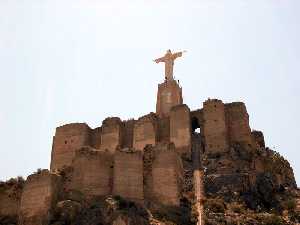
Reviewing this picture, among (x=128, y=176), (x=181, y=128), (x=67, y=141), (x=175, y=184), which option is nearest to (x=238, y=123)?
(x=181, y=128)

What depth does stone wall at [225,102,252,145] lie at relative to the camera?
168 ft

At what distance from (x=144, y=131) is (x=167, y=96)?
6268 millimetres

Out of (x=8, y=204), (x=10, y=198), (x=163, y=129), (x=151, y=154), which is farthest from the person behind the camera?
(x=163, y=129)

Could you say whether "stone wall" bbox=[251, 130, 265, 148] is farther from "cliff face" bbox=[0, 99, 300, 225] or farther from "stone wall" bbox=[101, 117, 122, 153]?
"stone wall" bbox=[101, 117, 122, 153]

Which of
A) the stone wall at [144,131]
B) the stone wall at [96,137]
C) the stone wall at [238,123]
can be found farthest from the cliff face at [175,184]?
the stone wall at [96,137]

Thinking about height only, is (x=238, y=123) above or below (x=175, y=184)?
above

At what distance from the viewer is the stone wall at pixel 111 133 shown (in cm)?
5441

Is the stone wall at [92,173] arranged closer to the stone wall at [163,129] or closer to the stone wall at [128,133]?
Result: the stone wall at [163,129]

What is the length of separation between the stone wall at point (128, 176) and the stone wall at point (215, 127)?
11.9 meters

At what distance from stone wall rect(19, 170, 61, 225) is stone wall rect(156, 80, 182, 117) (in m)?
19.8

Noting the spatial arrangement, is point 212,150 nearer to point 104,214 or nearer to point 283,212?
point 283,212

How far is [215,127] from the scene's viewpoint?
51594 mm

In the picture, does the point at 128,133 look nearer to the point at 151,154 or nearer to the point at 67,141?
the point at 67,141

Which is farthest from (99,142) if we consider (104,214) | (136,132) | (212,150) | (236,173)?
(104,214)
